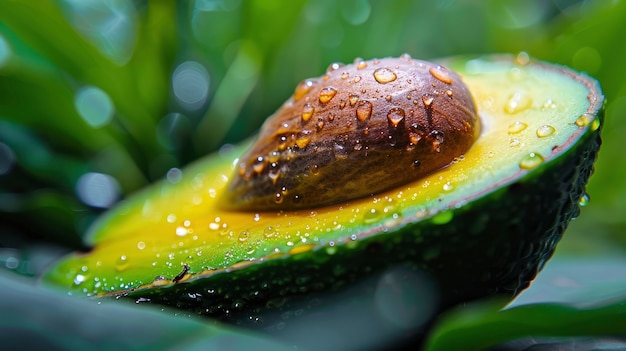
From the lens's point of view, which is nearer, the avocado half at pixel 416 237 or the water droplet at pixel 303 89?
the avocado half at pixel 416 237

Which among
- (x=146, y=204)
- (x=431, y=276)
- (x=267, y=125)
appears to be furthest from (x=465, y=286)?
(x=146, y=204)

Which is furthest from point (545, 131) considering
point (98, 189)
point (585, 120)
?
point (98, 189)

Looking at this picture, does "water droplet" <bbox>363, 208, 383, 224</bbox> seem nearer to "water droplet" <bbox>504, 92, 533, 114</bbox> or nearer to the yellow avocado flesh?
the yellow avocado flesh

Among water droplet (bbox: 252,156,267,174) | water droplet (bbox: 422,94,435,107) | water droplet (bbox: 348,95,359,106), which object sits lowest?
water droplet (bbox: 422,94,435,107)

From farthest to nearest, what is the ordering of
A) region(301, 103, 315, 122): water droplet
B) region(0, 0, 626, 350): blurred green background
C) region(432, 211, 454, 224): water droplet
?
region(0, 0, 626, 350): blurred green background → region(301, 103, 315, 122): water droplet → region(432, 211, 454, 224): water droplet

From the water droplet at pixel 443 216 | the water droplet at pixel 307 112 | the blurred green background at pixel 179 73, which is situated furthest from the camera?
the blurred green background at pixel 179 73

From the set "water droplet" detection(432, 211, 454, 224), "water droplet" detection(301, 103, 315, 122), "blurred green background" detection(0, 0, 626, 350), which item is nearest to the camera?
"water droplet" detection(432, 211, 454, 224)

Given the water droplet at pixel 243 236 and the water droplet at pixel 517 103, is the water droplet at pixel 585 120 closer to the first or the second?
the water droplet at pixel 517 103

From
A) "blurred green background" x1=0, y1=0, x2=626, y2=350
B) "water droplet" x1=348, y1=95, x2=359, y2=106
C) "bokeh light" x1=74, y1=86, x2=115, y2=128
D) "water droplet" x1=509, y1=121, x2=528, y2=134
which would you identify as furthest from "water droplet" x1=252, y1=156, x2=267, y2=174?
"bokeh light" x1=74, y1=86, x2=115, y2=128

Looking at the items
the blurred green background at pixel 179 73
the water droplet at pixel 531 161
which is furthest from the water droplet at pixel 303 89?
the blurred green background at pixel 179 73
